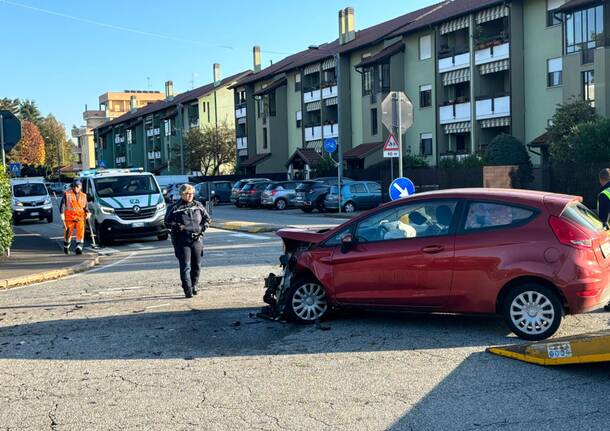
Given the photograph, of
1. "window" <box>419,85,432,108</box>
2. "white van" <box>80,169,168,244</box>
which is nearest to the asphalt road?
"white van" <box>80,169,168,244</box>

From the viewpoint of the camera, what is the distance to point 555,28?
1361 inches

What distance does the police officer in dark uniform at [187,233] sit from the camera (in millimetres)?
10492

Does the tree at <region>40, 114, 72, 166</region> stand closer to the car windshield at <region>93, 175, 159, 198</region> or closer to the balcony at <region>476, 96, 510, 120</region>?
the balcony at <region>476, 96, 510, 120</region>

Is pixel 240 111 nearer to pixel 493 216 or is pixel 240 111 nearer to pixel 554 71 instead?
pixel 554 71

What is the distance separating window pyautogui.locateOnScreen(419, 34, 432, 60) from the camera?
140ft

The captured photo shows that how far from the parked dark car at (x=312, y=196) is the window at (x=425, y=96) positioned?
11.7 m

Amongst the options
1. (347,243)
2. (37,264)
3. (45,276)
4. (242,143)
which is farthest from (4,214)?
(242,143)

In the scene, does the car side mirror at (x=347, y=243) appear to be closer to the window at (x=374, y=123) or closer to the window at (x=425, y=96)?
the window at (x=425, y=96)

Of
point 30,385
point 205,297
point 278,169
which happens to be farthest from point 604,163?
point 278,169

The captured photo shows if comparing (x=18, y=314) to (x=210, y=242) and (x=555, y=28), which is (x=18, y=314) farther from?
(x=555, y=28)

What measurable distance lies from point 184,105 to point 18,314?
7127 centimetres

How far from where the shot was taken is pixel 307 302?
8.41 metres

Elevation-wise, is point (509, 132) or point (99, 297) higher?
point (509, 132)

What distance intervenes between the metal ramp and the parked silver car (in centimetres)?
3248
